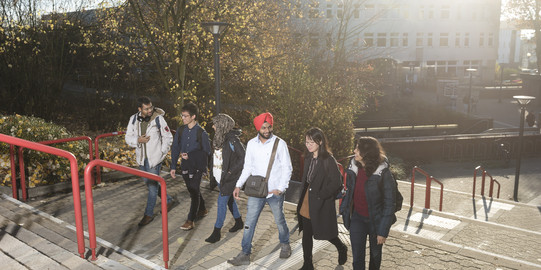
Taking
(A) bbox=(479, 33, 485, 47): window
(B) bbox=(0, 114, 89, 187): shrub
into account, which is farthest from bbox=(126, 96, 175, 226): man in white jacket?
(A) bbox=(479, 33, 485, 47): window

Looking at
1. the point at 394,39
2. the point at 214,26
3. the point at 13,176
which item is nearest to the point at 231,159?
the point at 13,176

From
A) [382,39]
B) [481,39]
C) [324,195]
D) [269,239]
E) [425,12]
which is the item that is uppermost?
[425,12]

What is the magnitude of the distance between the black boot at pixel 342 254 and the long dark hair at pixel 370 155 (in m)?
1.29

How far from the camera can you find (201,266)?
552 cm

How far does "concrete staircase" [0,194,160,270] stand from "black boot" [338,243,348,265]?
217cm

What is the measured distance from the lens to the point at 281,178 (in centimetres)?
552

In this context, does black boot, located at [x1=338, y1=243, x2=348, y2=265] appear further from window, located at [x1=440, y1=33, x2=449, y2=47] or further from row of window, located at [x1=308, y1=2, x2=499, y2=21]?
window, located at [x1=440, y1=33, x2=449, y2=47]

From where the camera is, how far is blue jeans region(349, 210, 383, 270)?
4.83 m

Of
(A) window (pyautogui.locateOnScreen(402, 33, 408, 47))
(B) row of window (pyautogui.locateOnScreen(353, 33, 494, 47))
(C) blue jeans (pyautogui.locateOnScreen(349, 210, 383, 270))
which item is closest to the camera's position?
(C) blue jeans (pyautogui.locateOnScreen(349, 210, 383, 270))

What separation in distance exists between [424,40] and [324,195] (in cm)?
5471

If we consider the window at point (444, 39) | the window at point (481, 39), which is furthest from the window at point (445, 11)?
the window at point (481, 39)

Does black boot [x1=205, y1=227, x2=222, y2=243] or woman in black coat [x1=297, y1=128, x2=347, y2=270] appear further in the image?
black boot [x1=205, y1=227, x2=222, y2=243]

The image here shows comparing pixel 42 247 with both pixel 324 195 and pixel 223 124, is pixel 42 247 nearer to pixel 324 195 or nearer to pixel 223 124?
pixel 223 124

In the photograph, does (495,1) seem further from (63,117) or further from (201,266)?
(201,266)
